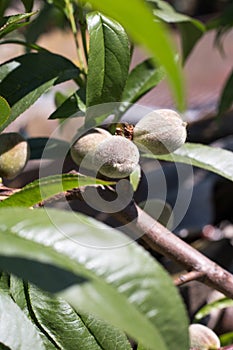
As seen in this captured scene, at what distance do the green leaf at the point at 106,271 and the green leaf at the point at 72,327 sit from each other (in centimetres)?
19

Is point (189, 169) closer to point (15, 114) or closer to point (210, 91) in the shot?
point (15, 114)

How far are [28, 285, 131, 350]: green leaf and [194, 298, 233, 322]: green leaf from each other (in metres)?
0.32

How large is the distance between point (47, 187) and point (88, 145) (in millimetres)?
149

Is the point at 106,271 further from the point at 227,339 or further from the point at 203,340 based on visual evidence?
the point at 227,339

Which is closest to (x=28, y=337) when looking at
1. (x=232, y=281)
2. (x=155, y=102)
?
(x=232, y=281)

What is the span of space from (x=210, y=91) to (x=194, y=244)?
1.32 metres

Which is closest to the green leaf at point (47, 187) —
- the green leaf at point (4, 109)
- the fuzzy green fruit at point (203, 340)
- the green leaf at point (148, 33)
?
the green leaf at point (4, 109)

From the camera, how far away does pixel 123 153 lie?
0.54 meters

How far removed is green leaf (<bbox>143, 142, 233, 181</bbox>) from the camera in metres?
0.69

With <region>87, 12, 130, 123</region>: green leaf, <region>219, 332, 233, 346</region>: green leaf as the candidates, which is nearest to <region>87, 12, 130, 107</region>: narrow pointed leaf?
<region>87, 12, 130, 123</region>: green leaf

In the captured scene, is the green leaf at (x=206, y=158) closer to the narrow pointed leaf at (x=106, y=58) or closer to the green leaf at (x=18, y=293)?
the narrow pointed leaf at (x=106, y=58)

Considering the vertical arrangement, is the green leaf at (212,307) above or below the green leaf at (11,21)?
below

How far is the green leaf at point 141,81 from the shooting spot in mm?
808

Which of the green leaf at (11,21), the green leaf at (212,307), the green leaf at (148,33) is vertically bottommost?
the green leaf at (212,307)
